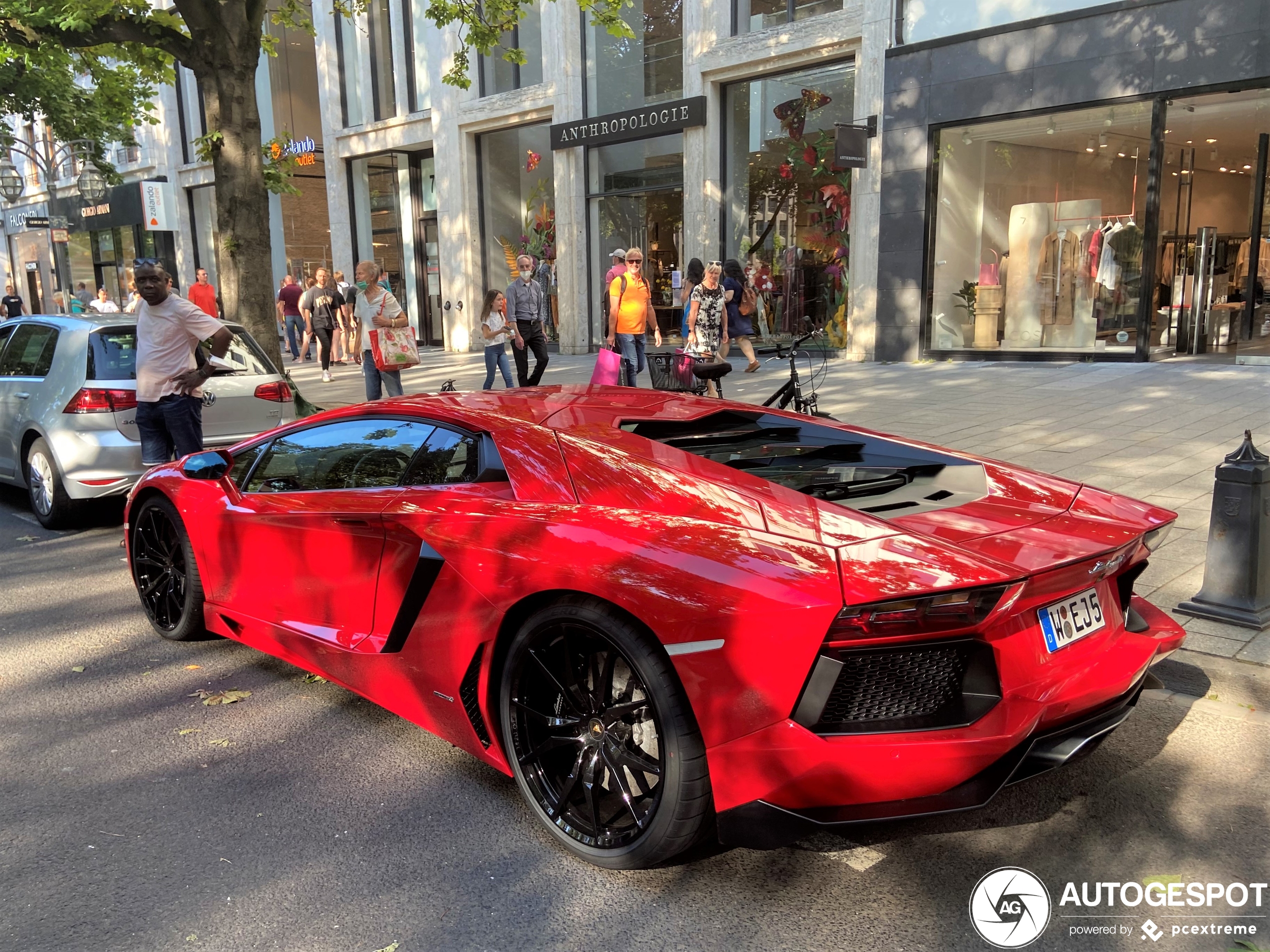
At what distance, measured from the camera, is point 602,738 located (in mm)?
2727

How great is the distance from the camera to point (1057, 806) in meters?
3.04

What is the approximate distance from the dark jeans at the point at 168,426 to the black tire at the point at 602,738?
4571mm

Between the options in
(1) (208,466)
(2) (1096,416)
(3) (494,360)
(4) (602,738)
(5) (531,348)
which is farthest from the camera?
(5) (531,348)

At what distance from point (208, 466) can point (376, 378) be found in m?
6.49

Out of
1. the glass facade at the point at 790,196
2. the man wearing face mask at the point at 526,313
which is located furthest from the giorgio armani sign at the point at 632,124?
the man wearing face mask at the point at 526,313

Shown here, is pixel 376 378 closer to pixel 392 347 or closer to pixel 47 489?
pixel 392 347

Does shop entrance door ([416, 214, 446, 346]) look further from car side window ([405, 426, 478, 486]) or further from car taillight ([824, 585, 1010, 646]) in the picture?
car taillight ([824, 585, 1010, 646])

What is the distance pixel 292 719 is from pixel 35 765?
2.90ft

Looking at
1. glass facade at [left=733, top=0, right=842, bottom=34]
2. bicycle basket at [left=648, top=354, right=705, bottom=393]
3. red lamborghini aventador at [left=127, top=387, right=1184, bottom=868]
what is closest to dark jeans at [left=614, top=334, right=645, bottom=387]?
bicycle basket at [left=648, top=354, right=705, bottom=393]

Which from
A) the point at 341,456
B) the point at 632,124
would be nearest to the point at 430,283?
the point at 632,124

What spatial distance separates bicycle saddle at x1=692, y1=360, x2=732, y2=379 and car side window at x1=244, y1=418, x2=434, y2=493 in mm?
3914

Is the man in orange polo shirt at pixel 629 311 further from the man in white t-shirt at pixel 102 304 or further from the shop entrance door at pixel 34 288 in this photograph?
the shop entrance door at pixel 34 288

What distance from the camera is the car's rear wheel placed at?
280 inches

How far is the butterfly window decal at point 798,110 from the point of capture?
16.5m
